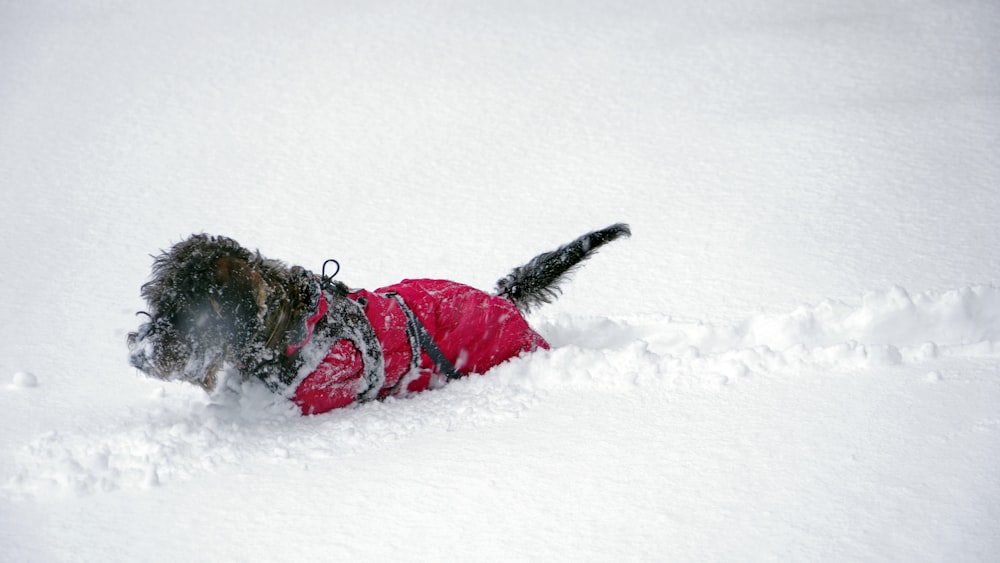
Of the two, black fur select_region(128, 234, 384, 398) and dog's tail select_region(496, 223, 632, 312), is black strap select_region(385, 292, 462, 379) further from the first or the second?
dog's tail select_region(496, 223, 632, 312)

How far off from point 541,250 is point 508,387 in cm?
148

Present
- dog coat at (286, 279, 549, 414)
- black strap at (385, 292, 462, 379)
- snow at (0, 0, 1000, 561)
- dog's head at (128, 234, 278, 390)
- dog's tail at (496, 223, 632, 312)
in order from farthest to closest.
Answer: dog's tail at (496, 223, 632, 312)
black strap at (385, 292, 462, 379)
dog coat at (286, 279, 549, 414)
dog's head at (128, 234, 278, 390)
snow at (0, 0, 1000, 561)

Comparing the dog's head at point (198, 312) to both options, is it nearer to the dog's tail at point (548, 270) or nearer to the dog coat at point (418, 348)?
the dog coat at point (418, 348)

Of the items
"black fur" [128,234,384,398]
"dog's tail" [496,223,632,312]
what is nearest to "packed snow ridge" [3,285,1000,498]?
"black fur" [128,234,384,398]

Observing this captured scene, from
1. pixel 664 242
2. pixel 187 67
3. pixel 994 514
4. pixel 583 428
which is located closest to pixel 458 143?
pixel 664 242

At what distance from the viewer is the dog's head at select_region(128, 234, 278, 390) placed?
251cm

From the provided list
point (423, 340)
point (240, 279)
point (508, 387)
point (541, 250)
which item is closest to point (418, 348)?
point (423, 340)

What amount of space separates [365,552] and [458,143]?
3709 mm

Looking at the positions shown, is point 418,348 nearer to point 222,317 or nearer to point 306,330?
point 306,330

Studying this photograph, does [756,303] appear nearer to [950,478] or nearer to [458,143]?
[950,478]

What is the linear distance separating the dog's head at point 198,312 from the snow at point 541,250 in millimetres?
196

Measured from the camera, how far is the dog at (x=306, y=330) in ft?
8.30

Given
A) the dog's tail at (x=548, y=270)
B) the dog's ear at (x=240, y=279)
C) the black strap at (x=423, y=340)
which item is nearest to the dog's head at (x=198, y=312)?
the dog's ear at (x=240, y=279)

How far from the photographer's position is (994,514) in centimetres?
184
